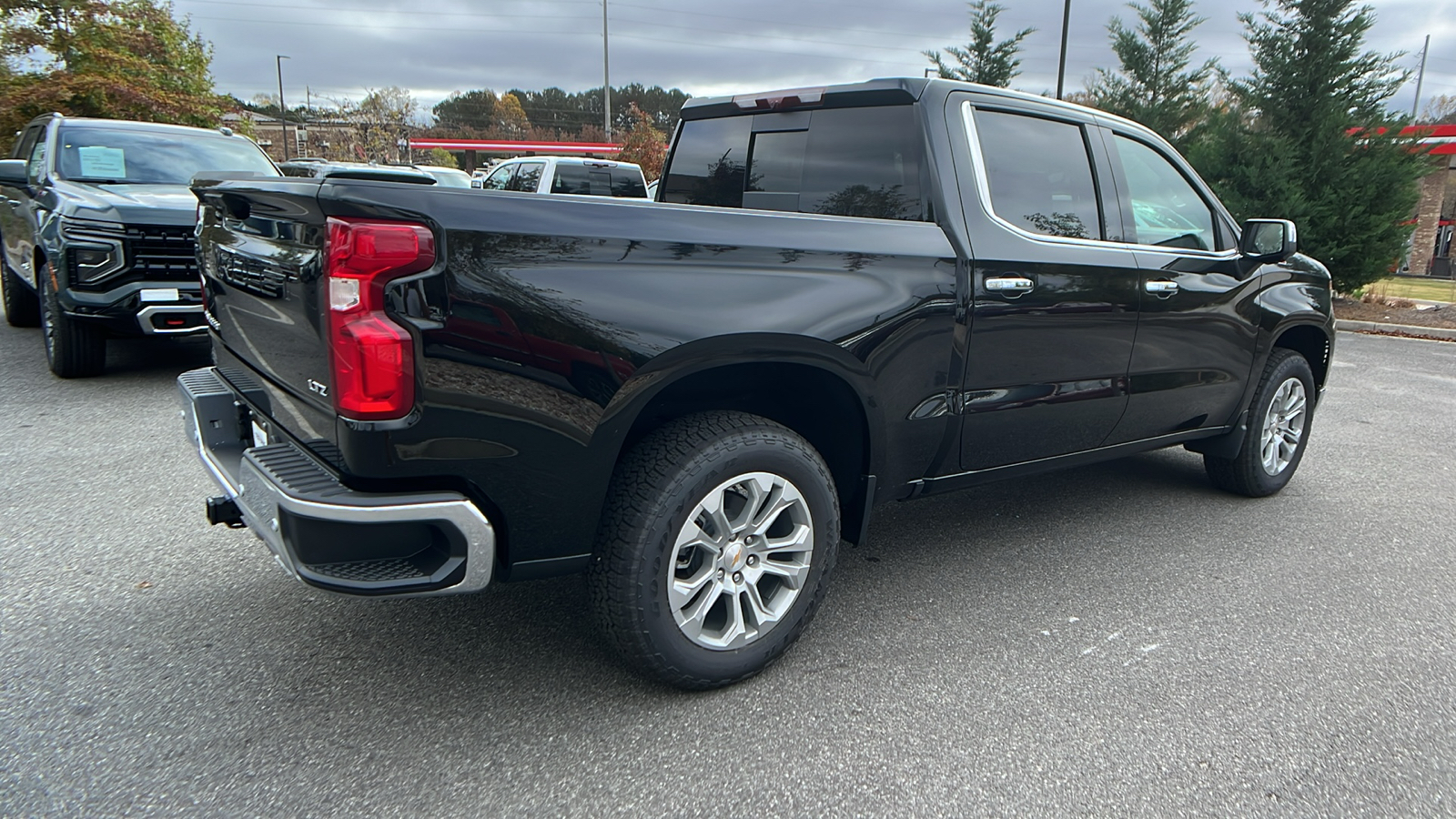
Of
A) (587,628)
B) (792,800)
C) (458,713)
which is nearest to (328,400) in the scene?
(458,713)

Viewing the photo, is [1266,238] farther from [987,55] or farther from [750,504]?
[987,55]

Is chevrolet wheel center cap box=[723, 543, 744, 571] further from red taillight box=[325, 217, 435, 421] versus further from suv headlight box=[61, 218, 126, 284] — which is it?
suv headlight box=[61, 218, 126, 284]

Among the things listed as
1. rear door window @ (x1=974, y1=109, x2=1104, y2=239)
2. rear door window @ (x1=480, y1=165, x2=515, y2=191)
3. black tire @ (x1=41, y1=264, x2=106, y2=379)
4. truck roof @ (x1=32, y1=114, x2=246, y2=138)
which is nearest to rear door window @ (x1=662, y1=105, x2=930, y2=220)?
rear door window @ (x1=974, y1=109, x2=1104, y2=239)

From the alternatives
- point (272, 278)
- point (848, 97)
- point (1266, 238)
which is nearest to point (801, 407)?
point (848, 97)

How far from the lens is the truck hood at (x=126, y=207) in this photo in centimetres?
598

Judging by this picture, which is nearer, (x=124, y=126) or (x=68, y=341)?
(x=68, y=341)

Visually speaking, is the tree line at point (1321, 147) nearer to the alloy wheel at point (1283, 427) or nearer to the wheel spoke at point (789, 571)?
the alloy wheel at point (1283, 427)

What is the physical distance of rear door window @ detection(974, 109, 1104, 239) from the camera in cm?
336

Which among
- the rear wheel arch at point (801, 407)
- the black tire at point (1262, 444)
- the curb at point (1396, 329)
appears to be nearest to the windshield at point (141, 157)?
the rear wheel arch at point (801, 407)

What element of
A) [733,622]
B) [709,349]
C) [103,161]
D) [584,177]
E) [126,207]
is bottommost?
[733,622]

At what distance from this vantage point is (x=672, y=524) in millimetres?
2535

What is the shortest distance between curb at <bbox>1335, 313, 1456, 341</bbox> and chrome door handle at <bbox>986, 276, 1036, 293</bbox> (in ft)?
34.2

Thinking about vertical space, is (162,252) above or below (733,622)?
above

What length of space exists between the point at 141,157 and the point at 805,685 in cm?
708
